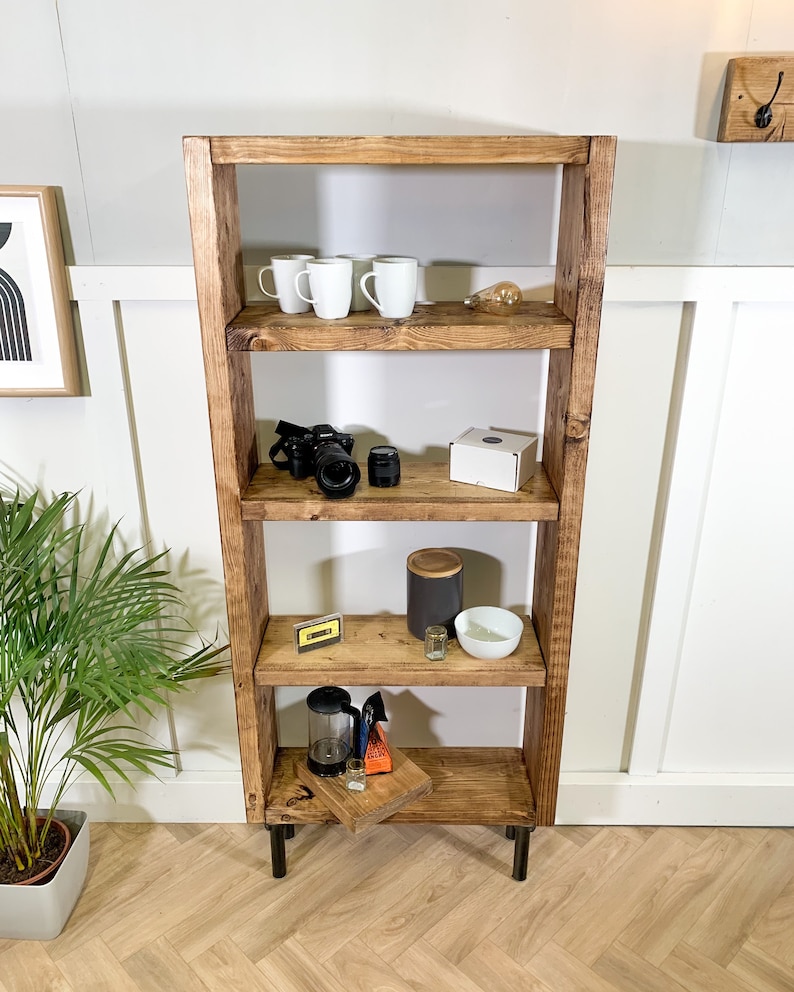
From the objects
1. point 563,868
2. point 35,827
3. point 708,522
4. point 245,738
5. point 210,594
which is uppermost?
point 708,522

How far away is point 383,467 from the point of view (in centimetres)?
167

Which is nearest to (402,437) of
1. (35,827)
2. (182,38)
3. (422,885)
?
(182,38)

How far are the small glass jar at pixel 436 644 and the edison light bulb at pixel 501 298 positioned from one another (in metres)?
0.68

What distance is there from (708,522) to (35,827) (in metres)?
1.64

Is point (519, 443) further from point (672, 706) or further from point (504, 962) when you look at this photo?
point (504, 962)

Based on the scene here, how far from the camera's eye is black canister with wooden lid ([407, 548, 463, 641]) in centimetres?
181

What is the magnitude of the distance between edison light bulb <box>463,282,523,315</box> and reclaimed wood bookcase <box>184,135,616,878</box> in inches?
1.6

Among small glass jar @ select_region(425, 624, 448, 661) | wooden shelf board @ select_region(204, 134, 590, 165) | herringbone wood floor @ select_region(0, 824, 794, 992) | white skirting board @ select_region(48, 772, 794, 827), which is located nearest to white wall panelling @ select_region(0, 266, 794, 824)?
white skirting board @ select_region(48, 772, 794, 827)

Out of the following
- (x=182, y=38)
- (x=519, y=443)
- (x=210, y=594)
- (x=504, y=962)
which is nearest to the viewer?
(x=182, y=38)

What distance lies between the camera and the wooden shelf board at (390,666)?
1778mm

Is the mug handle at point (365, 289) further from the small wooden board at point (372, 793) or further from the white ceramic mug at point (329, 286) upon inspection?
the small wooden board at point (372, 793)

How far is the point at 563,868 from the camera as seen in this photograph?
2049 millimetres

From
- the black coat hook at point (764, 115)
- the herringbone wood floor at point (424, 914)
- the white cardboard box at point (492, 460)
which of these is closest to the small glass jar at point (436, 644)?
the white cardboard box at point (492, 460)

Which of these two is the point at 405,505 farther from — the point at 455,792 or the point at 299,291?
the point at 455,792
